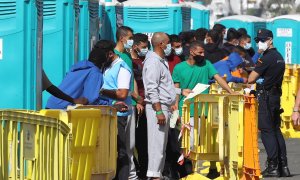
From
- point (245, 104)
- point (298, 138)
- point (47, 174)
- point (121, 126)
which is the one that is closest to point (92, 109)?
point (47, 174)

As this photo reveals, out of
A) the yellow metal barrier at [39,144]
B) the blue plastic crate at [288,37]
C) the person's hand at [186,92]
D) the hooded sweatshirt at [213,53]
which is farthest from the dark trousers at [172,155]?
the blue plastic crate at [288,37]

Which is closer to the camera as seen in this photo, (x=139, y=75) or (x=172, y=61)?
(x=139, y=75)

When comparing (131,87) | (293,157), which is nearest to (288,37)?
(293,157)

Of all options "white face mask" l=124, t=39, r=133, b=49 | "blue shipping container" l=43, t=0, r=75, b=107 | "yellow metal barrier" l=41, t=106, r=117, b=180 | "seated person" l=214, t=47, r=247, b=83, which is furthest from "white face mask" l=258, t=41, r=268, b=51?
"yellow metal barrier" l=41, t=106, r=117, b=180

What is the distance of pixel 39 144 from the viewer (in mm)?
9055

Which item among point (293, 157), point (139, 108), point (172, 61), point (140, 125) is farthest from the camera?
point (293, 157)

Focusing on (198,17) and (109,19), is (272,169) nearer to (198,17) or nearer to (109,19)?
(109,19)

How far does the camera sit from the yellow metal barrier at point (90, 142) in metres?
9.88

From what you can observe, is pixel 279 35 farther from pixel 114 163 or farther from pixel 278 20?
pixel 114 163

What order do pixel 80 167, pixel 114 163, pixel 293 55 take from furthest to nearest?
pixel 293 55, pixel 114 163, pixel 80 167

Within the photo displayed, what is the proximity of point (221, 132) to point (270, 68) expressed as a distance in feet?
9.41

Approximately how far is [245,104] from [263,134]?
2.27 meters

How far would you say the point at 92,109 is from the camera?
1022 centimetres

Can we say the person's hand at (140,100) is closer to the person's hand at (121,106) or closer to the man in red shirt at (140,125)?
the man in red shirt at (140,125)
